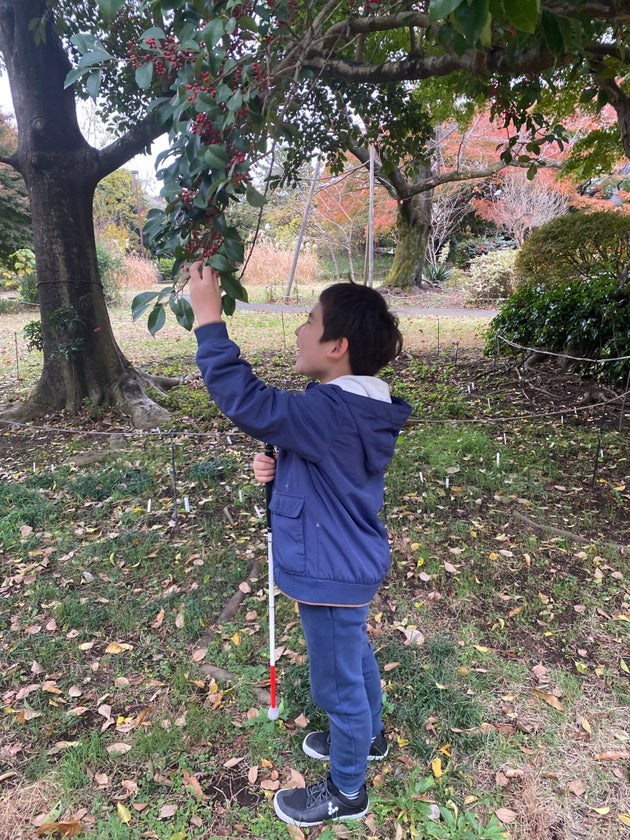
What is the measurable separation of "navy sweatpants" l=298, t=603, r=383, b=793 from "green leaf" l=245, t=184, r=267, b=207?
1.13m

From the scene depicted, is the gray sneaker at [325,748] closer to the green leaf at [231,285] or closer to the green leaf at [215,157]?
the green leaf at [231,285]

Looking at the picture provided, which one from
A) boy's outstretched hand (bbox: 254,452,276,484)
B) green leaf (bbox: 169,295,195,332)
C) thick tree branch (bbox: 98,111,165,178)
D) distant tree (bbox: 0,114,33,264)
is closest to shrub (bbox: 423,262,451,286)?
distant tree (bbox: 0,114,33,264)

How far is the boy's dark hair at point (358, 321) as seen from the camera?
1.56m

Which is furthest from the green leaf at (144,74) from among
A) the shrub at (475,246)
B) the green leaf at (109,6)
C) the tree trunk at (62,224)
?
the shrub at (475,246)

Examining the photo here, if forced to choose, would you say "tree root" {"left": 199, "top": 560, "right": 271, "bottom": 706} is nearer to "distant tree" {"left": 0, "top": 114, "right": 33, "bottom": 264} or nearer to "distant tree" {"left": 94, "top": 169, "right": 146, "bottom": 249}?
"distant tree" {"left": 0, "top": 114, "right": 33, "bottom": 264}

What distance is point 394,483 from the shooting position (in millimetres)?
4176

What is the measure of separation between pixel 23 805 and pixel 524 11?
8.90 feet

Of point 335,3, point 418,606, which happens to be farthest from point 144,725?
point 335,3

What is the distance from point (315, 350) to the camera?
1594 millimetres

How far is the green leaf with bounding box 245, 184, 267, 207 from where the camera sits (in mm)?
1365

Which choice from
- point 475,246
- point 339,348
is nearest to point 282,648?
point 339,348

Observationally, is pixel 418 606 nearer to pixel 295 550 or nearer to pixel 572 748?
pixel 572 748

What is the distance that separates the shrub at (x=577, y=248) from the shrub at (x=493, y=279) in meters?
7.38

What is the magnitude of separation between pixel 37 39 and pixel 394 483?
13.8 ft
